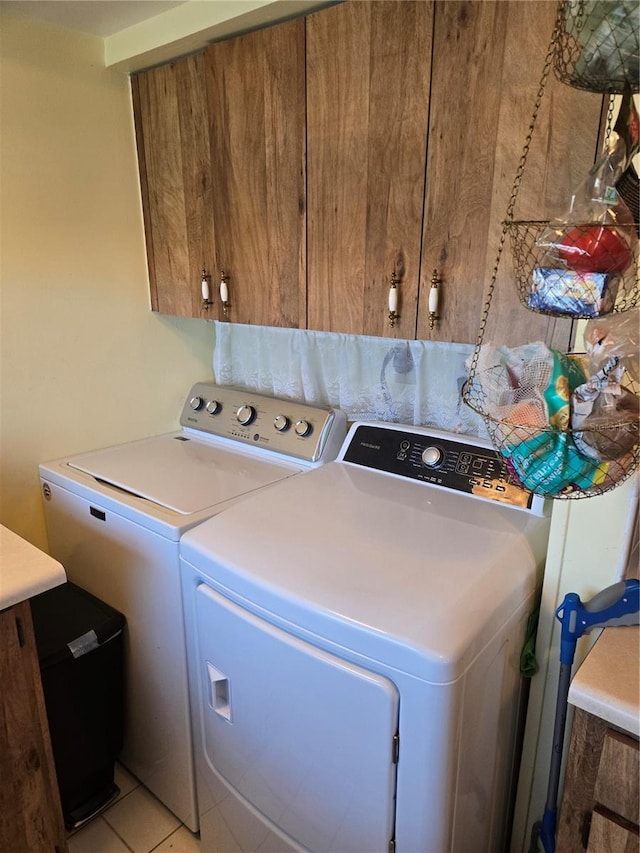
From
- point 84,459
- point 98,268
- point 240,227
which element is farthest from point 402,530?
point 98,268

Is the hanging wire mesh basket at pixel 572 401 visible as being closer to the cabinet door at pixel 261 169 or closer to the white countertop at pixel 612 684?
the white countertop at pixel 612 684

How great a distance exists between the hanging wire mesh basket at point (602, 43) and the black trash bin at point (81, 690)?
1642 millimetres

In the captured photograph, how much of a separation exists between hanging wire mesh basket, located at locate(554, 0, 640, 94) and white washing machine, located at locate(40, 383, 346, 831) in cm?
115

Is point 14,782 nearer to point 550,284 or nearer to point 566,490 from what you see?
point 566,490

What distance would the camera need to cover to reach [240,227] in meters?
1.65

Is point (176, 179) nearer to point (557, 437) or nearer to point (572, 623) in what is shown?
point (557, 437)

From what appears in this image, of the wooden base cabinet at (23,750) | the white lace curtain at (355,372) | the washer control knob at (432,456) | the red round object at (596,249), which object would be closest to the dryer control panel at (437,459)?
the washer control knob at (432,456)

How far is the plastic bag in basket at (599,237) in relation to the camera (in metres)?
0.82

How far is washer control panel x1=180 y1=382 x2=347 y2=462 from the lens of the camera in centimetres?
182

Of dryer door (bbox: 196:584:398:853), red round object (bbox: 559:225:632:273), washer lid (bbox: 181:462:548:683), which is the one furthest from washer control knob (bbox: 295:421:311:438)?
red round object (bbox: 559:225:632:273)

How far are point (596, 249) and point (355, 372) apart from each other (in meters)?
1.09

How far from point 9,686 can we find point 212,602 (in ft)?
1.41

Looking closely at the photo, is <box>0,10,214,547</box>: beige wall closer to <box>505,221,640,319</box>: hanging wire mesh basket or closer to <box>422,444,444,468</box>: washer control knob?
<box>422,444,444,468</box>: washer control knob

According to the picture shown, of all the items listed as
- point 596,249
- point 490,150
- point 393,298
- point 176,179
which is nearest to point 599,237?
point 596,249
